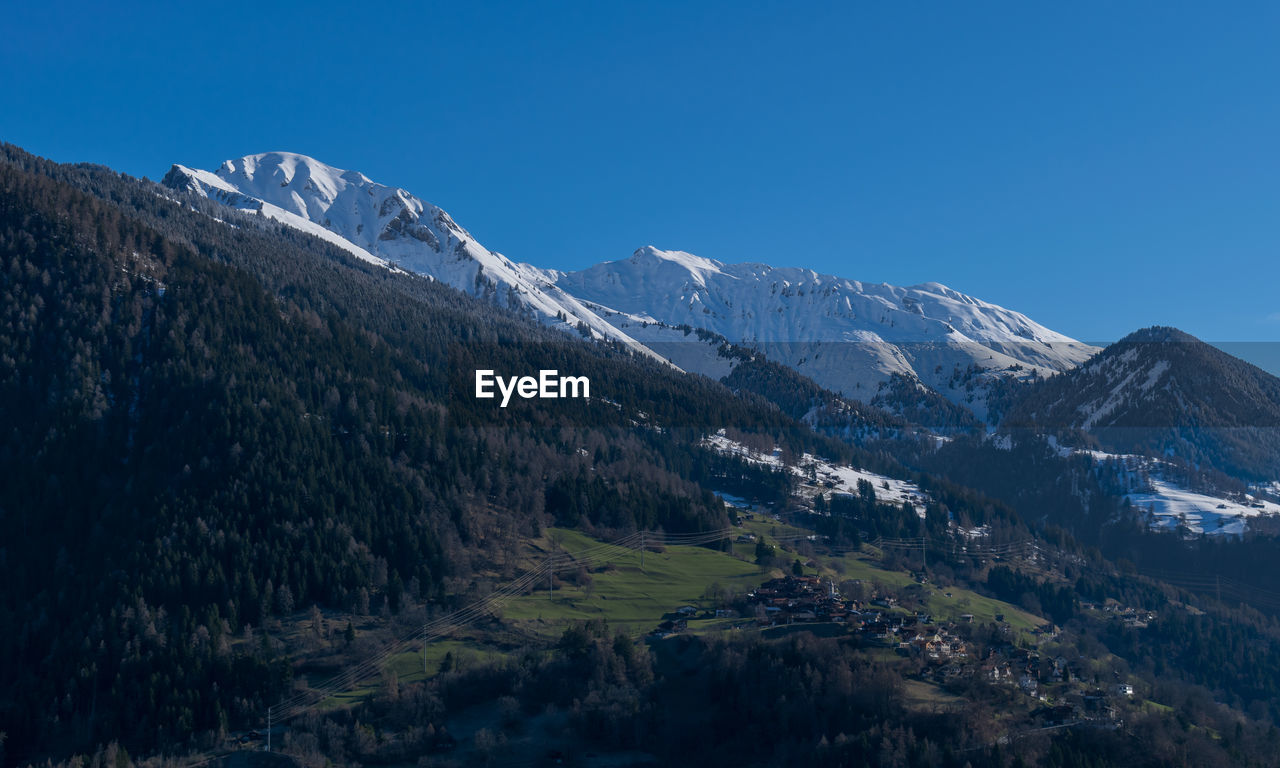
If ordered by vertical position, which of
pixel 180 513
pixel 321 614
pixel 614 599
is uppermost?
pixel 180 513

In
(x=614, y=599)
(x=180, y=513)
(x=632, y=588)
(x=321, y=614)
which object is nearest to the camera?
(x=321, y=614)

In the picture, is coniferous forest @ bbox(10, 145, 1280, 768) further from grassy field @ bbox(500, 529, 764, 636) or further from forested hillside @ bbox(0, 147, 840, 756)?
grassy field @ bbox(500, 529, 764, 636)

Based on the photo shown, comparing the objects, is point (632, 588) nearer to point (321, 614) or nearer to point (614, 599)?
point (614, 599)

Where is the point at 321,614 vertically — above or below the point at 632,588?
below

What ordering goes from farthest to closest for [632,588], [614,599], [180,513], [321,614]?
1. [632,588]
2. [614,599]
3. [180,513]
4. [321,614]

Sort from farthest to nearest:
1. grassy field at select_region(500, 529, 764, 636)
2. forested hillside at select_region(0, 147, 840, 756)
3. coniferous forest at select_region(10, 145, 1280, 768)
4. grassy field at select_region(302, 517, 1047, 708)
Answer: grassy field at select_region(500, 529, 764, 636) < grassy field at select_region(302, 517, 1047, 708) < forested hillside at select_region(0, 147, 840, 756) < coniferous forest at select_region(10, 145, 1280, 768)

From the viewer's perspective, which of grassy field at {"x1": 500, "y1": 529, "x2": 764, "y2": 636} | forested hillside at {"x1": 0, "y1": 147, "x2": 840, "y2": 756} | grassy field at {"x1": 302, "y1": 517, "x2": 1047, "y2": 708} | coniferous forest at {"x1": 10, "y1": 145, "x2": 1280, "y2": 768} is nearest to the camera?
coniferous forest at {"x1": 10, "y1": 145, "x2": 1280, "y2": 768}

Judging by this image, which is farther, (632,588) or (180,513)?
(632,588)

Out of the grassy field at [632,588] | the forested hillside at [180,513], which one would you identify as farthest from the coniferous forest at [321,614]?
the grassy field at [632,588]

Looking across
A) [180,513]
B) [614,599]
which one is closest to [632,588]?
[614,599]

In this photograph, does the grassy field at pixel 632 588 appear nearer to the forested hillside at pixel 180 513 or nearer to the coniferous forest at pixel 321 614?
the coniferous forest at pixel 321 614

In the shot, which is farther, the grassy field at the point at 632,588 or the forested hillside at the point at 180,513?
the grassy field at the point at 632,588

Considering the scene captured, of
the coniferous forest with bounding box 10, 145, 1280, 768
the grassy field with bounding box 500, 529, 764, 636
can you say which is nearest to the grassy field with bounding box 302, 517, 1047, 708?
the grassy field with bounding box 500, 529, 764, 636

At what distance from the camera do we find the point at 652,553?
19188cm
